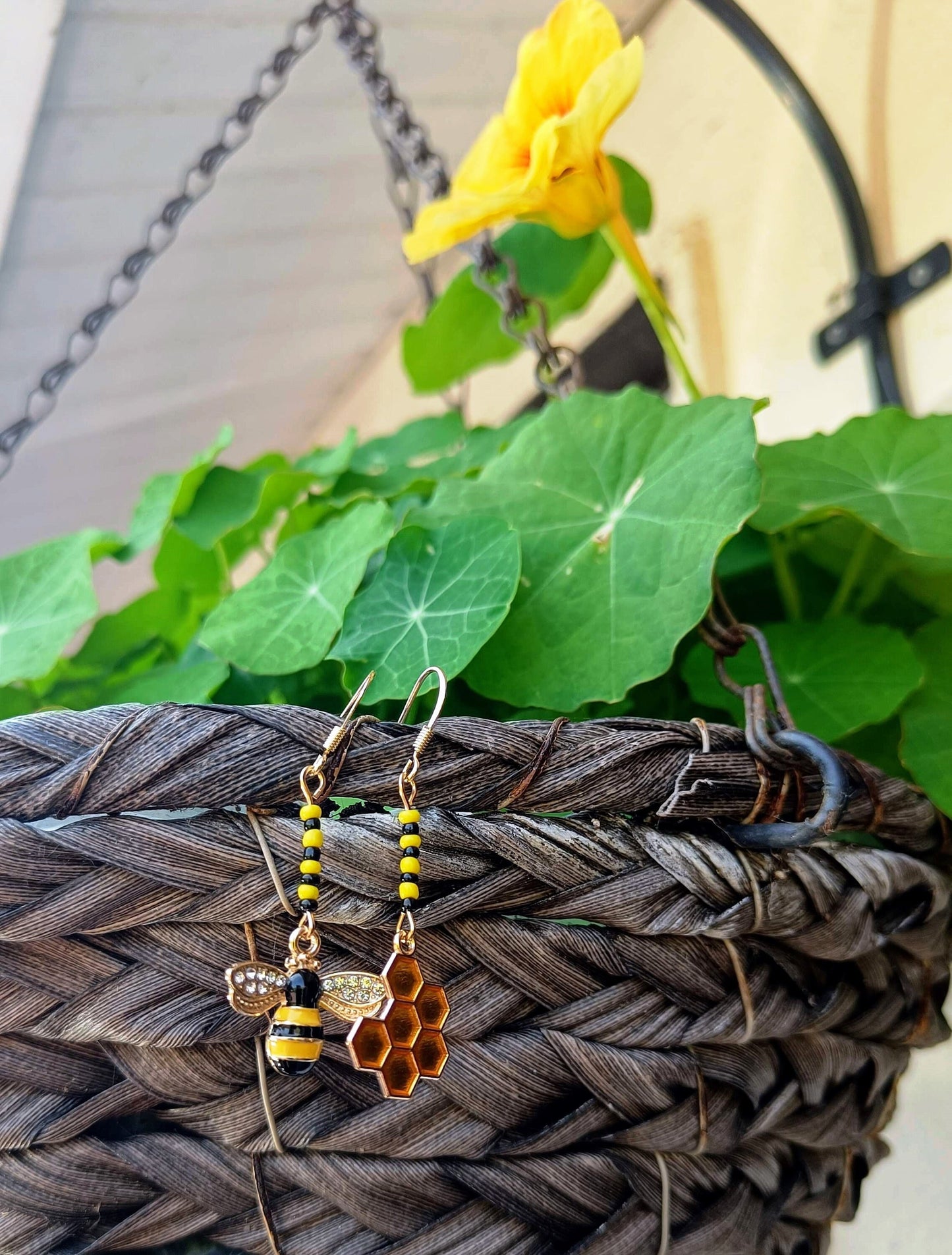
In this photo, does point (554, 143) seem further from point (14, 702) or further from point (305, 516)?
point (14, 702)

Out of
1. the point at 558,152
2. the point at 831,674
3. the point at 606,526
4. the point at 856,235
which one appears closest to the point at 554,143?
the point at 558,152

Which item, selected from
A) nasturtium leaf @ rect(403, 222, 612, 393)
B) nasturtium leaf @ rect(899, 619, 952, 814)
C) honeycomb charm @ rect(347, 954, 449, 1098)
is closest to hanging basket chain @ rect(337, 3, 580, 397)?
nasturtium leaf @ rect(403, 222, 612, 393)

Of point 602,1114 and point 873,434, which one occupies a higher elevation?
point 873,434

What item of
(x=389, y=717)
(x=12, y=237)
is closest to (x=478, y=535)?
(x=389, y=717)

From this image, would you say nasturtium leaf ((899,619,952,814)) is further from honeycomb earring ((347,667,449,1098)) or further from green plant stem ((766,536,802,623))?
honeycomb earring ((347,667,449,1098))

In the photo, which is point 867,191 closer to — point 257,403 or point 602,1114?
point 602,1114

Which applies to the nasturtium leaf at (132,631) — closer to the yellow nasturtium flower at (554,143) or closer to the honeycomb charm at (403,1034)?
the yellow nasturtium flower at (554,143)

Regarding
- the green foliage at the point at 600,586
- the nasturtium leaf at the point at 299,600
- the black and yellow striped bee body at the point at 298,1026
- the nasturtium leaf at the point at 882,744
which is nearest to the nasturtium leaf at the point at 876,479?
the green foliage at the point at 600,586
